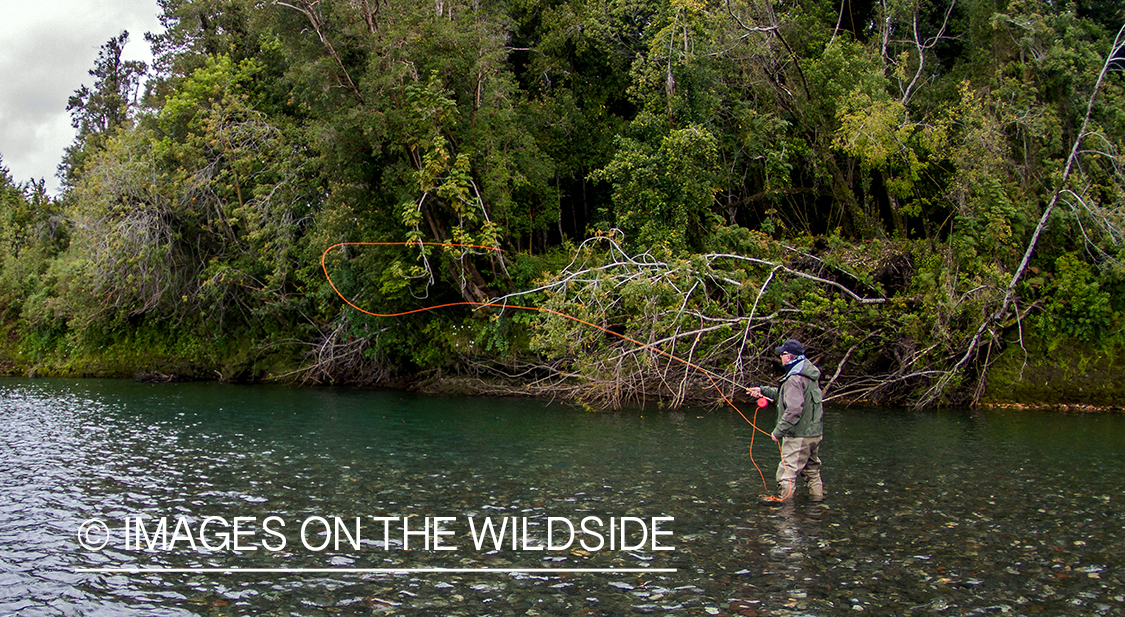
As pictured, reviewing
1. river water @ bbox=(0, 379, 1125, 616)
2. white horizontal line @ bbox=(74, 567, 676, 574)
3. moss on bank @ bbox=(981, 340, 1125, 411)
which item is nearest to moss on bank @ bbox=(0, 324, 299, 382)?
river water @ bbox=(0, 379, 1125, 616)

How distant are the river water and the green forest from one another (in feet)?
13.8

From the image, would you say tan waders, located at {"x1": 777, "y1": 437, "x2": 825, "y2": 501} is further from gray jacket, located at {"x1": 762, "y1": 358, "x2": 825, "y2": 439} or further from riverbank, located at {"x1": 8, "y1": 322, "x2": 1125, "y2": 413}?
riverbank, located at {"x1": 8, "y1": 322, "x2": 1125, "y2": 413}

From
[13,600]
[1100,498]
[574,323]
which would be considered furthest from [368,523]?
[574,323]

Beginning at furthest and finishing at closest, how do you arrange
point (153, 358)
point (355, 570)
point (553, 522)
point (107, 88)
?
point (107, 88) < point (153, 358) < point (553, 522) < point (355, 570)

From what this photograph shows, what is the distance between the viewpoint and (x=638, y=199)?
2222cm

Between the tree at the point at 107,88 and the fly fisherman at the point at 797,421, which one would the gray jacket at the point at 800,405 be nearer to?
the fly fisherman at the point at 797,421

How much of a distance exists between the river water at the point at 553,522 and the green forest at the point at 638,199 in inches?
166

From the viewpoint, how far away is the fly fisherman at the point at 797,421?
9398mm

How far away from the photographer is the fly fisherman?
30.8 ft

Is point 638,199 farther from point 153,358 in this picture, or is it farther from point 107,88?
point 107,88

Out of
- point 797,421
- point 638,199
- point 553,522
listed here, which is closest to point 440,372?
point 638,199

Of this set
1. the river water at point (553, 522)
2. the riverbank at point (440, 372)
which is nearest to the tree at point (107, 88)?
the riverbank at point (440, 372)

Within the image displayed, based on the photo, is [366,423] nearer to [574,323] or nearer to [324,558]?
[574,323]

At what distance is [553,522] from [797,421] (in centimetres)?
303
